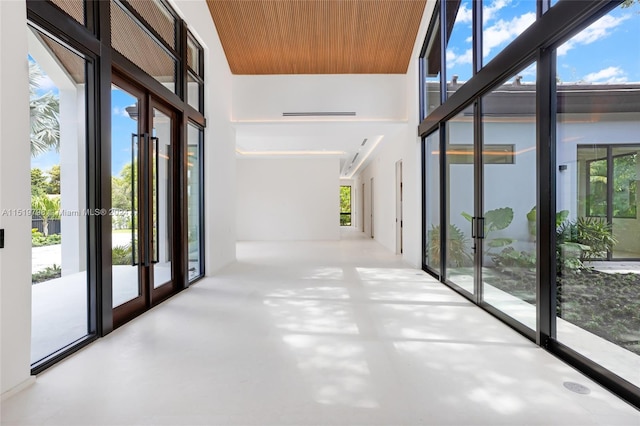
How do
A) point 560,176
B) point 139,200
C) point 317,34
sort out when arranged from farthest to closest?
point 317,34, point 139,200, point 560,176

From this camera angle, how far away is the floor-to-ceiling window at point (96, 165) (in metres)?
2.71

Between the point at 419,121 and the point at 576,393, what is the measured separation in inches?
208

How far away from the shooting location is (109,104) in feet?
10.8

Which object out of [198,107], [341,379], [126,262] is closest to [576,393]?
[341,379]

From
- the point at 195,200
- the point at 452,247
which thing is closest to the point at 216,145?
the point at 195,200

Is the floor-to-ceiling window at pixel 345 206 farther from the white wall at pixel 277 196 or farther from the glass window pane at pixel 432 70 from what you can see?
the glass window pane at pixel 432 70

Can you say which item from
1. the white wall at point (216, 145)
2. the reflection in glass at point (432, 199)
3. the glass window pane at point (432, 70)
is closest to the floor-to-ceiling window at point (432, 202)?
the reflection in glass at point (432, 199)

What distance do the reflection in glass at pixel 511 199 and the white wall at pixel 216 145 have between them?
14.4 ft

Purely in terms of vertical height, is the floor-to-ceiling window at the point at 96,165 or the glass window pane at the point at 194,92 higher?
the glass window pane at the point at 194,92

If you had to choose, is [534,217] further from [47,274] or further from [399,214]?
[399,214]

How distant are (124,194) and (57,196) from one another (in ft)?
2.73

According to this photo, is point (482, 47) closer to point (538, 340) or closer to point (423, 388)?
point (538, 340)

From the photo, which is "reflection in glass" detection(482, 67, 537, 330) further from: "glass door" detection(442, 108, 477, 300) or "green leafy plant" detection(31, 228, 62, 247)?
"green leafy plant" detection(31, 228, 62, 247)

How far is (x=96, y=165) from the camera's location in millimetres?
3145
